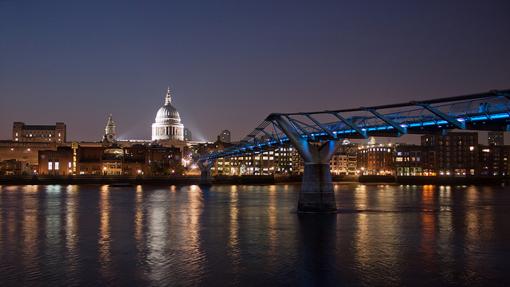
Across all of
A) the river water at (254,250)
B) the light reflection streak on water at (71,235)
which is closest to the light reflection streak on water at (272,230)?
the river water at (254,250)

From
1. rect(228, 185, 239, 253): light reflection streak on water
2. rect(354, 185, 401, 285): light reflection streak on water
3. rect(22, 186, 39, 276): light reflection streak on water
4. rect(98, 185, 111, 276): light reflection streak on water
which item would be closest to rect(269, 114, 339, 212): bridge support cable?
rect(354, 185, 401, 285): light reflection streak on water

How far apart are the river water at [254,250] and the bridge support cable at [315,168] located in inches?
72.0

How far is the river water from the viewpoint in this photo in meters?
31.0

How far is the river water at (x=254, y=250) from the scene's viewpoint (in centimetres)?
3098

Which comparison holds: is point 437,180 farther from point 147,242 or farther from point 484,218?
point 147,242

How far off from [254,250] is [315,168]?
19.2m

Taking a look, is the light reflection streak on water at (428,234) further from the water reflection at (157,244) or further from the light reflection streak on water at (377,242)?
the water reflection at (157,244)

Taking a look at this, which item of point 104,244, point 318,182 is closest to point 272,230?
point 318,182

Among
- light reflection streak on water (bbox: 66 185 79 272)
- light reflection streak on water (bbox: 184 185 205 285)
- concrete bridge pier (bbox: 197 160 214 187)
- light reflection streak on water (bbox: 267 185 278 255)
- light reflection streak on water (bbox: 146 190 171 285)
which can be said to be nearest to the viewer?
light reflection streak on water (bbox: 146 190 171 285)

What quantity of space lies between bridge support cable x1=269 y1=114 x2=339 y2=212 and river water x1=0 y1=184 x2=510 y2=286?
72.0 inches

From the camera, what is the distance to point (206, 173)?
166m

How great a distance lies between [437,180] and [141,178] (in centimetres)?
9066

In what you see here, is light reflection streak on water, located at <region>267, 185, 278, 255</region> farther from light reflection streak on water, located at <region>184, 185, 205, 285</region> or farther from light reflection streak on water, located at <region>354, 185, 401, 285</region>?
light reflection streak on water, located at <region>354, 185, 401, 285</region>

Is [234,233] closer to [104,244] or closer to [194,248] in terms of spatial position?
[194,248]
